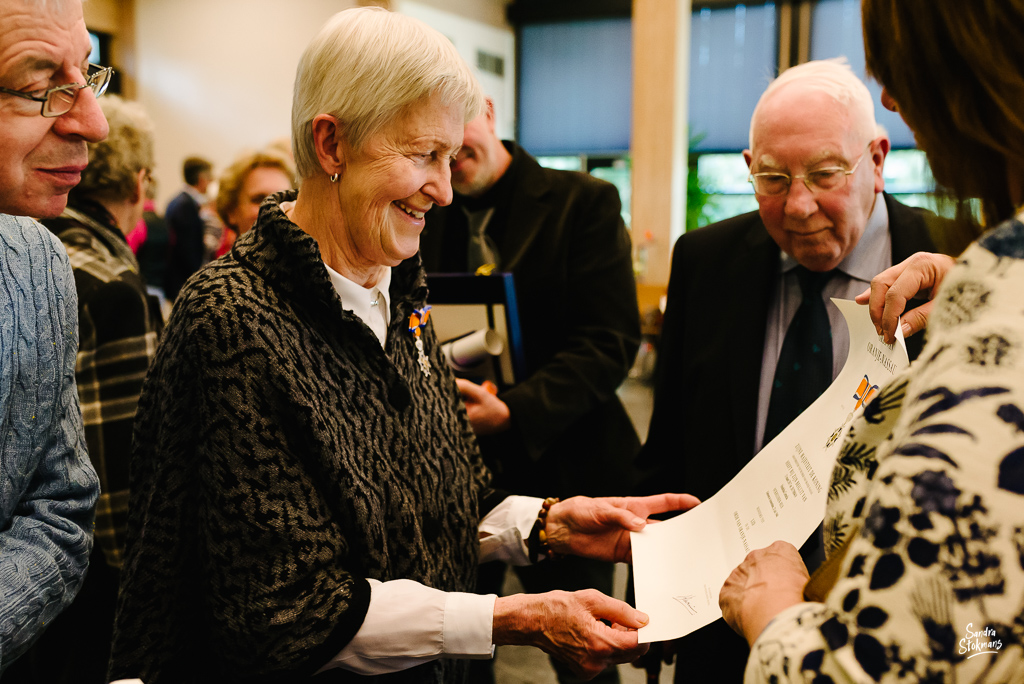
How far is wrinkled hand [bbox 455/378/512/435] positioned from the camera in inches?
77.2

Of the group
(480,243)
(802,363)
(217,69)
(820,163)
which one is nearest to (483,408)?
(480,243)

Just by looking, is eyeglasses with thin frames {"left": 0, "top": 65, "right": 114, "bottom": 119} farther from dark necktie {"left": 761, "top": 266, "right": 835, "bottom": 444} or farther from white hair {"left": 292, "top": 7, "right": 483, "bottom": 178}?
dark necktie {"left": 761, "top": 266, "right": 835, "bottom": 444}

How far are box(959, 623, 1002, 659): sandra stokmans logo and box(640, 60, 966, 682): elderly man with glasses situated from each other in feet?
3.58

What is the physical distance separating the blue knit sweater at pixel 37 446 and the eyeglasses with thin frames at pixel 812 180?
143cm

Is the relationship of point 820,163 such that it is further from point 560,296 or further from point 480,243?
point 480,243

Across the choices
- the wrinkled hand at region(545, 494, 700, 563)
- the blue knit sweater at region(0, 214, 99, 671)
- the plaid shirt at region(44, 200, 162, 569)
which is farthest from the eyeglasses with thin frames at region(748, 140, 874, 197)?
the plaid shirt at region(44, 200, 162, 569)

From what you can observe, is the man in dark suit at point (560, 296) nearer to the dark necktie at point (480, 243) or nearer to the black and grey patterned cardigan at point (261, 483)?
the dark necktie at point (480, 243)

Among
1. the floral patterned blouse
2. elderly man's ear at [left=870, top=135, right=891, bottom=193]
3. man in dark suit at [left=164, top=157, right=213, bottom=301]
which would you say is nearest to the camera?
the floral patterned blouse

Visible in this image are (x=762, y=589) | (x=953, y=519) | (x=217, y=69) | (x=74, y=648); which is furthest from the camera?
(x=217, y=69)

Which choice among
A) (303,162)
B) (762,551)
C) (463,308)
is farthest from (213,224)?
(762,551)

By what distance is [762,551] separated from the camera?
948 mm

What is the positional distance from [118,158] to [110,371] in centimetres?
76

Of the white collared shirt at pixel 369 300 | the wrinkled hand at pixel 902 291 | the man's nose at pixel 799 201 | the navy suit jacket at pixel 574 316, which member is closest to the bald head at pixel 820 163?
the man's nose at pixel 799 201

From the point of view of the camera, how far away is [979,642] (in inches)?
22.8
